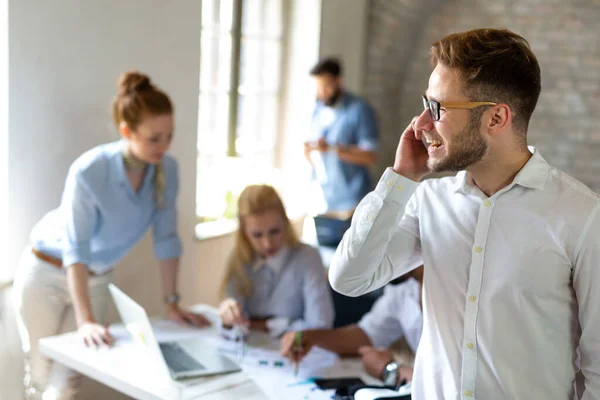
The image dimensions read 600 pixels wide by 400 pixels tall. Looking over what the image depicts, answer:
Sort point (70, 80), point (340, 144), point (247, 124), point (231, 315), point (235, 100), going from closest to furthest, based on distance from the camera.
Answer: point (231, 315) < point (70, 80) < point (235, 100) < point (247, 124) < point (340, 144)

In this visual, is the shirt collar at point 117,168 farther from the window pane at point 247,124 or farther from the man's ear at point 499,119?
the window pane at point 247,124

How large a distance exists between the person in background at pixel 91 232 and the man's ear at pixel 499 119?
4.93 ft

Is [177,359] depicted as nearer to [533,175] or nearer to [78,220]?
[78,220]

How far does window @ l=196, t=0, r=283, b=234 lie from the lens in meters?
4.75

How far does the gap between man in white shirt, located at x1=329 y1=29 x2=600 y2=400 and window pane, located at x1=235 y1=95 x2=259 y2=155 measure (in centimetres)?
353

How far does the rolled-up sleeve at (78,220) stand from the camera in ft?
8.84

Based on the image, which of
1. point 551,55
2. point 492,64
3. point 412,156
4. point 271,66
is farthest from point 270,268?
point 551,55

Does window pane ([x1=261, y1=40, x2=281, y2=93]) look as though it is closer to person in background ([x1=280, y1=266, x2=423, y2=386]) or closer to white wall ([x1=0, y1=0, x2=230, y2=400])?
white wall ([x1=0, y1=0, x2=230, y2=400])

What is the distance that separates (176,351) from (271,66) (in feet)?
11.4

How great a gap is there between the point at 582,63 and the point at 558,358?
559cm

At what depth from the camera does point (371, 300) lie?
129 inches

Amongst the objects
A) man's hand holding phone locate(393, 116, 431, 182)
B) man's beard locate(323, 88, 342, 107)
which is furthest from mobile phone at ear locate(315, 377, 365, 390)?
man's beard locate(323, 88, 342, 107)

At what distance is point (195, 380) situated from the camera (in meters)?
2.31

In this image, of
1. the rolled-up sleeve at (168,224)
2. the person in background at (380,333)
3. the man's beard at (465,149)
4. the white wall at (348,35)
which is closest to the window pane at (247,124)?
the white wall at (348,35)
